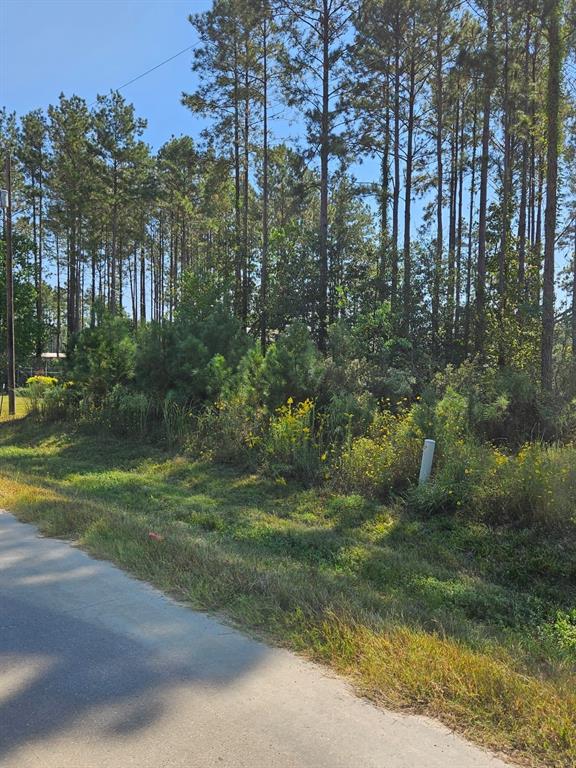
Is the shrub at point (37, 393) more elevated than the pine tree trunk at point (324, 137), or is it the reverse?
the pine tree trunk at point (324, 137)

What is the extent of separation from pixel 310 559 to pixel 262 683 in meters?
3.50

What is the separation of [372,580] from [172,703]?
3370 millimetres

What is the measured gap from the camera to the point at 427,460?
8.78 metres

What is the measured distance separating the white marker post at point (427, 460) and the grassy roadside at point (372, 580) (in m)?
0.57

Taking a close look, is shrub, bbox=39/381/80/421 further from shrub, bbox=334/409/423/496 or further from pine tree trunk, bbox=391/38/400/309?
pine tree trunk, bbox=391/38/400/309

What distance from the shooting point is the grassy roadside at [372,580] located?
3057mm

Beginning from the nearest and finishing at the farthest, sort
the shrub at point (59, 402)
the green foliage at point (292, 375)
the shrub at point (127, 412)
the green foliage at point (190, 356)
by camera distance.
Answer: the green foliage at point (292, 375)
the green foliage at point (190, 356)
the shrub at point (127, 412)
the shrub at point (59, 402)

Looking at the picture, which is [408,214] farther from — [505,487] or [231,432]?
[505,487]

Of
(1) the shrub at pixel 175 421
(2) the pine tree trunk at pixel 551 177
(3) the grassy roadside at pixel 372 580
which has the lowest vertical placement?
(3) the grassy roadside at pixel 372 580

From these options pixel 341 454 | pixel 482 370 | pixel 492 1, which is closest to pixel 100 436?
pixel 341 454

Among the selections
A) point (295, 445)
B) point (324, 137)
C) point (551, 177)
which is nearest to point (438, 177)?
point (324, 137)

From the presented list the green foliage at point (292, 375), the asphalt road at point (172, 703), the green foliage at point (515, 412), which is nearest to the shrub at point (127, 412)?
the green foliage at point (292, 375)

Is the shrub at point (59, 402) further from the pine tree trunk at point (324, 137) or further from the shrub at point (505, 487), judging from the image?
the shrub at point (505, 487)

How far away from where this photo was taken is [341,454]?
34.9ft
